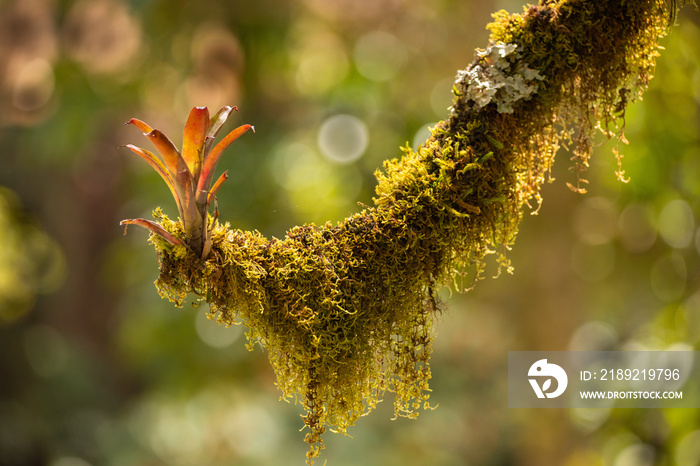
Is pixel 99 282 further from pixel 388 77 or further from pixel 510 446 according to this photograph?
pixel 510 446

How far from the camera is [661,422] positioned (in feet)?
12.1

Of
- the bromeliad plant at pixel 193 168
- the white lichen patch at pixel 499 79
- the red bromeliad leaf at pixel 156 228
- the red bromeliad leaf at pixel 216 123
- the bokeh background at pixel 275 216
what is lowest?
the red bromeliad leaf at pixel 156 228

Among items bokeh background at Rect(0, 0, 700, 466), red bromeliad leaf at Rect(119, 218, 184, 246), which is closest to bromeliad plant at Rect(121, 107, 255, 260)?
red bromeliad leaf at Rect(119, 218, 184, 246)

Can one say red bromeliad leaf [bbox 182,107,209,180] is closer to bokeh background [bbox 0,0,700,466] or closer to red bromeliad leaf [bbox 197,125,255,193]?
red bromeliad leaf [bbox 197,125,255,193]

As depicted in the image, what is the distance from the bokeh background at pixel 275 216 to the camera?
5.04 m

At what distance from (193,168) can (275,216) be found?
4596 mm

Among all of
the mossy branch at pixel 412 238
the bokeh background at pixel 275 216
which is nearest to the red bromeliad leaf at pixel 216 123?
the mossy branch at pixel 412 238

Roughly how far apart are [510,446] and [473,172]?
6.32 m

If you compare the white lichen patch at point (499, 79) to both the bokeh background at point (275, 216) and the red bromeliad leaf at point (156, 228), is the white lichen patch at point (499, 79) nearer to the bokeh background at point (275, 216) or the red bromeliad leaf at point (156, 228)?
the red bromeliad leaf at point (156, 228)

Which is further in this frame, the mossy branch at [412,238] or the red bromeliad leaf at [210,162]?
the mossy branch at [412,238]

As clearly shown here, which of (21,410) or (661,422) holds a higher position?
(21,410)

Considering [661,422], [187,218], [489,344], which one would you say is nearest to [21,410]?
[489,344]

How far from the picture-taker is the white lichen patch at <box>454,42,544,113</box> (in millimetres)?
1167

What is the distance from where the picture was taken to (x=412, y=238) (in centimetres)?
117
